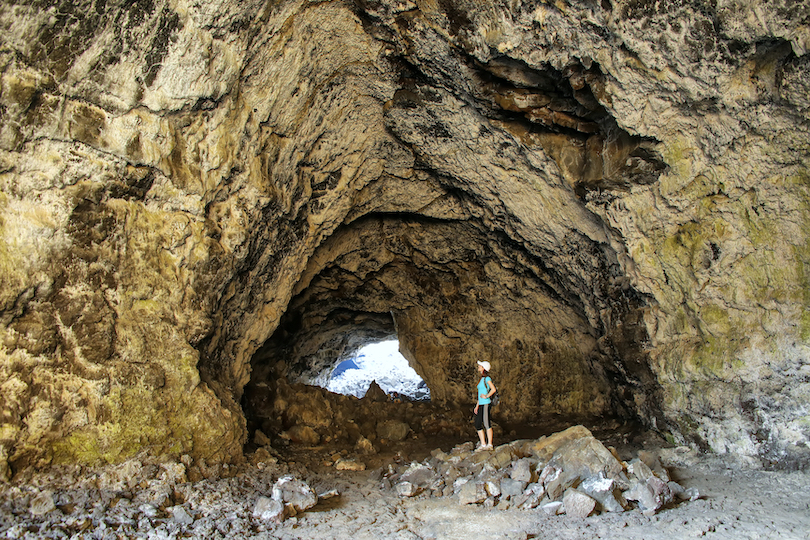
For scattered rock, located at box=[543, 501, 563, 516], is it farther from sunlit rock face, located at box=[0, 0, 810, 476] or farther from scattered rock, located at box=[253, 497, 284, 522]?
sunlit rock face, located at box=[0, 0, 810, 476]

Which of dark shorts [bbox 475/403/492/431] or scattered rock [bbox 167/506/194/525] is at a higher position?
Result: dark shorts [bbox 475/403/492/431]

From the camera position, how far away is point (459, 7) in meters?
3.89

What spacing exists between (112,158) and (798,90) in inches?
179

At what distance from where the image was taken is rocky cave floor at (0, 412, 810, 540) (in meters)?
2.86

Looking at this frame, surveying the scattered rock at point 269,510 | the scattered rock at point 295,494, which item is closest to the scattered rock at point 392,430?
the scattered rock at point 295,494

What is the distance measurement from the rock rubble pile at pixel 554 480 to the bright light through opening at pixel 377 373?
8308 millimetres

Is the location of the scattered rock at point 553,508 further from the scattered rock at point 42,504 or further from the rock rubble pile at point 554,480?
the scattered rock at point 42,504

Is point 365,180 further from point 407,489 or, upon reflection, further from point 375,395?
point 375,395

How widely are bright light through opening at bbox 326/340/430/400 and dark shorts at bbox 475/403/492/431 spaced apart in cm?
738

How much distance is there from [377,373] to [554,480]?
11049mm

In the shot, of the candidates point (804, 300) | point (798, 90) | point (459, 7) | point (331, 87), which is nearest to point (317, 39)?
point (331, 87)

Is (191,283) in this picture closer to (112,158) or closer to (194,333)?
(194,333)

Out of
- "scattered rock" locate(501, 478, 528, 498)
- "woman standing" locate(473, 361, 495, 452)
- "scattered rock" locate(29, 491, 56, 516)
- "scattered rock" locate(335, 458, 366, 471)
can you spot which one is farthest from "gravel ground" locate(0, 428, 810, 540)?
"woman standing" locate(473, 361, 495, 452)

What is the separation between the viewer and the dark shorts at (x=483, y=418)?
5219 mm
